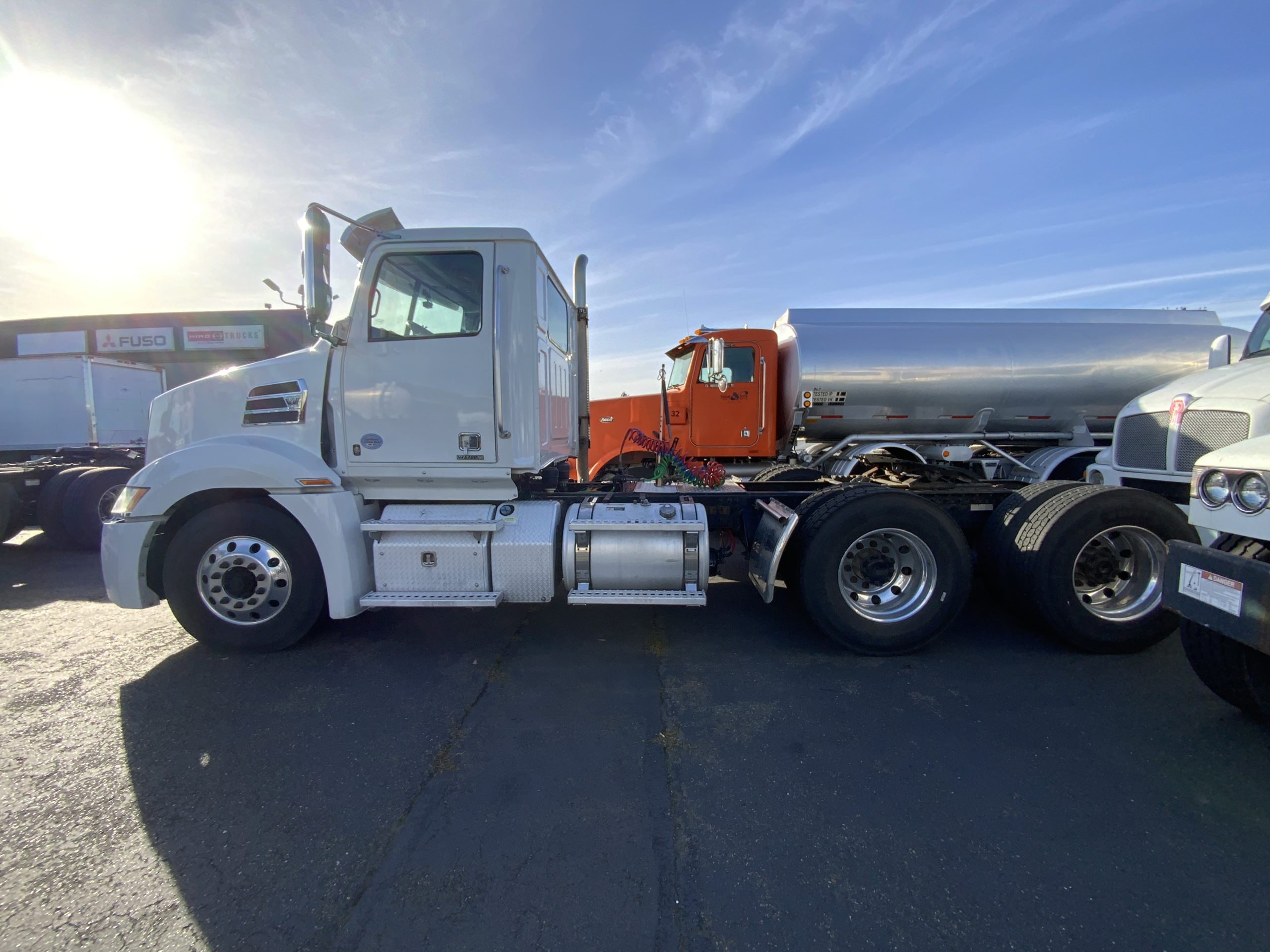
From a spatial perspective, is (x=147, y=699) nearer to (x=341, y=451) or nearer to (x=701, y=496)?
(x=341, y=451)

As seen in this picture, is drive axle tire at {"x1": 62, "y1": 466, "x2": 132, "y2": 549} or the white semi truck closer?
the white semi truck

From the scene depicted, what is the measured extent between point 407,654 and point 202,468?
6.37ft

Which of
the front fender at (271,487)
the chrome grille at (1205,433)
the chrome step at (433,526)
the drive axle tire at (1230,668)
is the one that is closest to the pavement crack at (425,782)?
the chrome step at (433,526)

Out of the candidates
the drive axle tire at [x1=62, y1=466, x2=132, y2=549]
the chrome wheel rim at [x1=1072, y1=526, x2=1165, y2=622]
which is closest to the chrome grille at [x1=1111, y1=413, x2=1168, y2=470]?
the chrome wheel rim at [x1=1072, y1=526, x2=1165, y2=622]

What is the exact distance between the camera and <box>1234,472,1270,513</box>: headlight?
2561 millimetres

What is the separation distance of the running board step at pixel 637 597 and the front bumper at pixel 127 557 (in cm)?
306

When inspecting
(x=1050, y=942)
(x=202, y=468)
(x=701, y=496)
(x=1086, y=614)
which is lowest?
(x=1050, y=942)

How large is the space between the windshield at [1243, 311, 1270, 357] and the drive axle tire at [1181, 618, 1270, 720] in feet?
9.38

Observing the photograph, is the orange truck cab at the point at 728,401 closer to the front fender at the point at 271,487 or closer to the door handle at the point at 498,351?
the door handle at the point at 498,351

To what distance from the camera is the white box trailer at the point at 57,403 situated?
33.6ft

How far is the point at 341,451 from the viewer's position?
4.08 meters

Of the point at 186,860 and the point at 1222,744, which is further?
the point at 1222,744

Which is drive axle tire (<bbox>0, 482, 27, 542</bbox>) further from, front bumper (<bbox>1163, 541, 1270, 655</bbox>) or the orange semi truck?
front bumper (<bbox>1163, 541, 1270, 655</bbox>)

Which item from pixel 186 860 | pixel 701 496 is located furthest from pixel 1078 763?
pixel 186 860
